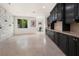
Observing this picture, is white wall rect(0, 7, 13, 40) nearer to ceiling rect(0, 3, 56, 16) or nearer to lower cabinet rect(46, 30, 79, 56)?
ceiling rect(0, 3, 56, 16)

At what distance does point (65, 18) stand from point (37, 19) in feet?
34.4

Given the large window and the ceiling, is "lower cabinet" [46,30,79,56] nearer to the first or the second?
the ceiling

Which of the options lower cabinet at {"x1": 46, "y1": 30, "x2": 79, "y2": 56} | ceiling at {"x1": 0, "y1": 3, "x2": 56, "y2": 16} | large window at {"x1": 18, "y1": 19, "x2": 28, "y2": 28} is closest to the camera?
lower cabinet at {"x1": 46, "y1": 30, "x2": 79, "y2": 56}

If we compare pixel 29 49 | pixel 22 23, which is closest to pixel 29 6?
pixel 29 49

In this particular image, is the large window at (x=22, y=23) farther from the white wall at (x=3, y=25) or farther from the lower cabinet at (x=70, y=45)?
the lower cabinet at (x=70, y=45)

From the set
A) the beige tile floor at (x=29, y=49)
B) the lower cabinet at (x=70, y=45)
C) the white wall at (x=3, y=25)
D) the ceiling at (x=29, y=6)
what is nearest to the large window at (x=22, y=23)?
the white wall at (x=3, y=25)

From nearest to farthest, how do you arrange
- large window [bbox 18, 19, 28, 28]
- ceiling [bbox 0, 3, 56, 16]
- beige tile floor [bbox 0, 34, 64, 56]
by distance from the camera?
beige tile floor [bbox 0, 34, 64, 56] → ceiling [bbox 0, 3, 56, 16] → large window [bbox 18, 19, 28, 28]

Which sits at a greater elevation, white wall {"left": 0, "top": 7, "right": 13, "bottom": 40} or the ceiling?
the ceiling

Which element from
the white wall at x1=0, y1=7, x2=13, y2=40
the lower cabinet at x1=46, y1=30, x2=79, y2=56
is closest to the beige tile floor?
the lower cabinet at x1=46, y1=30, x2=79, y2=56

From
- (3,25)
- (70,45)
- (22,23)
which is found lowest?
(70,45)

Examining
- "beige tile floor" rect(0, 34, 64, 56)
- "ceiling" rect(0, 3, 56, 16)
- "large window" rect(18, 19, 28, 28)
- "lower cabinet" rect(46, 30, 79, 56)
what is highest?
"ceiling" rect(0, 3, 56, 16)

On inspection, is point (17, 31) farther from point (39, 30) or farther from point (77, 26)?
point (77, 26)

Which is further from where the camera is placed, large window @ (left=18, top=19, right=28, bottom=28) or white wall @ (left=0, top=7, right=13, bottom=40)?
large window @ (left=18, top=19, right=28, bottom=28)

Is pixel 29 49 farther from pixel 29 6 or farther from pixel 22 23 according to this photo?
pixel 22 23
